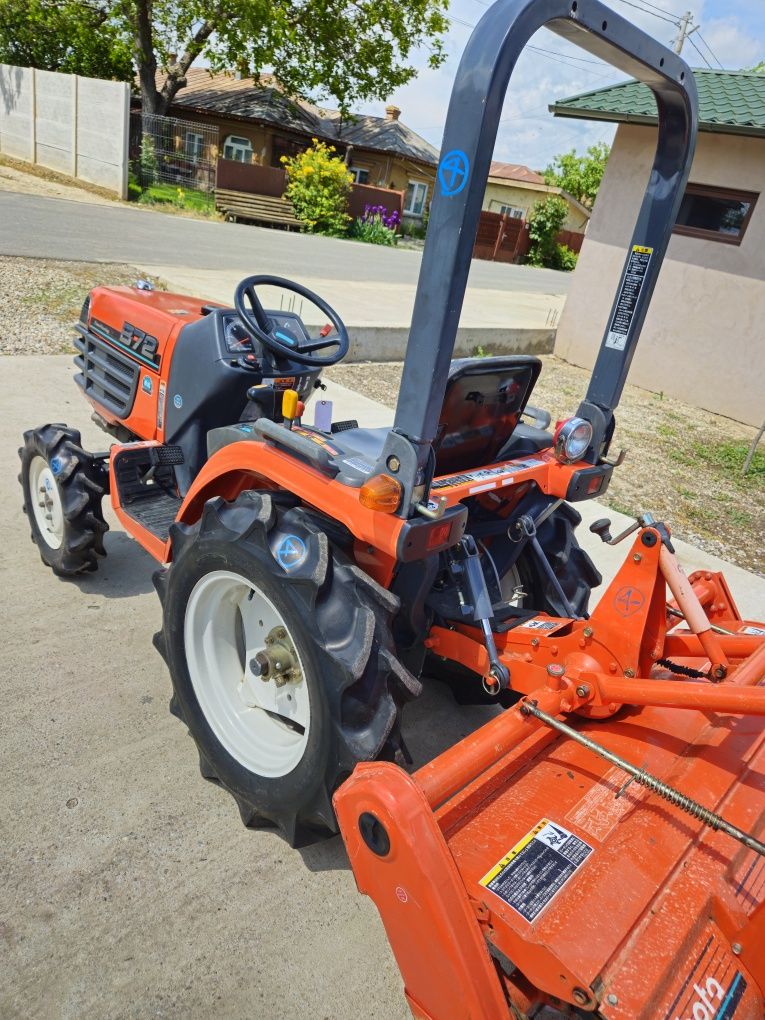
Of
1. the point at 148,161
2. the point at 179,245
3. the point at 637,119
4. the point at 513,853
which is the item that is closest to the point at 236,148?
the point at 148,161

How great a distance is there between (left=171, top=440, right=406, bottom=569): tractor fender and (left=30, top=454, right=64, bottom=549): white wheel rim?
923mm

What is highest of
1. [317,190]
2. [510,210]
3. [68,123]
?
[510,210]

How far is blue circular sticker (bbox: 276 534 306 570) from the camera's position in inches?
73.5

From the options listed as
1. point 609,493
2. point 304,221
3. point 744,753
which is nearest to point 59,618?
point 744,753

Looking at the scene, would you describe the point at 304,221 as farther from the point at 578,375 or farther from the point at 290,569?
A: the point at 290,569

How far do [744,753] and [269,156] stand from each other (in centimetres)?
2926

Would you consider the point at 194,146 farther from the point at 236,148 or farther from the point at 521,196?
the point at 521,196

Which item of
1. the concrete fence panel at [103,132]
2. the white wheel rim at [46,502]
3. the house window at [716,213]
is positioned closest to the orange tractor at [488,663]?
the white wheel rim at [46,502]

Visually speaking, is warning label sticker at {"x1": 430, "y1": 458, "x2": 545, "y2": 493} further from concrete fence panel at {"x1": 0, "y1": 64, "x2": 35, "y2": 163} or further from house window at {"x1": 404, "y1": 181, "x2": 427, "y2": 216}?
house window at {"x1": 404, "y1": 181, "x2": 427, "y2": 216}

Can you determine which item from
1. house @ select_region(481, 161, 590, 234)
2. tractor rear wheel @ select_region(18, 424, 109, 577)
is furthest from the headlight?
house @ select_region(481, 161, 590, 234)

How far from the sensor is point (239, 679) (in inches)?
95.2

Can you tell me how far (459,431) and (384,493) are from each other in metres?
0.75

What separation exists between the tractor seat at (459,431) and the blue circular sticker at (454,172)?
72 centimetres

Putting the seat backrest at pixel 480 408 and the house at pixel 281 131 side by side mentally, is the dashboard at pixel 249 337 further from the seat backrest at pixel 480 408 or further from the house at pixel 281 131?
the house at pixel 281 131
